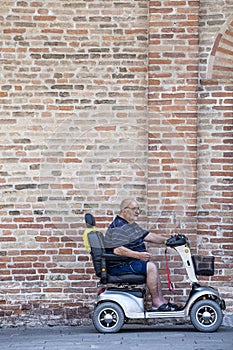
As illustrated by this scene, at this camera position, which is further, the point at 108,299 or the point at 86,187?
the point at 86,187

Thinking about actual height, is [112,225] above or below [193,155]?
below

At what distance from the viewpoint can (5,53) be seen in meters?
8.87

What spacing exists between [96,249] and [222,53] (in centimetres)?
256

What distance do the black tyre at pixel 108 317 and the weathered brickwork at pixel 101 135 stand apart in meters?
0.70

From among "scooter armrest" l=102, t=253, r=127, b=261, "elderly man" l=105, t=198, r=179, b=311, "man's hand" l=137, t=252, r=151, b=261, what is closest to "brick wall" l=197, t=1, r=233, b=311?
"elderly man" l=105, t=198, r=179, b=311

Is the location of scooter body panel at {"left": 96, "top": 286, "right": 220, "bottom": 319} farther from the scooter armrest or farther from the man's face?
the man's face

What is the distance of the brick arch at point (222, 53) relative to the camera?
8789 mm

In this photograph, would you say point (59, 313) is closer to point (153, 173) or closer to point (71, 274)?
point (71, 274)

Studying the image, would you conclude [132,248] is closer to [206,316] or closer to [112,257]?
[112,257]

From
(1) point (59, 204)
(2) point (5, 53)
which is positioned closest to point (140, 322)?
(1) point (59, 204)

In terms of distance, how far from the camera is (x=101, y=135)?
890 cm

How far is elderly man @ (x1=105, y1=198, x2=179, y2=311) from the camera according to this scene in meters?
8.20

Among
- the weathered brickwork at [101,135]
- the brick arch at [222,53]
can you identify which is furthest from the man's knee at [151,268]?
the brick arch at [222,53]

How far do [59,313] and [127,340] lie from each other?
4.27ft
